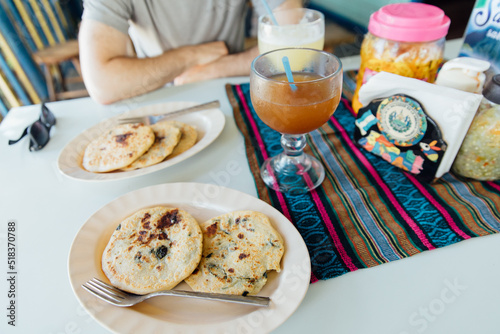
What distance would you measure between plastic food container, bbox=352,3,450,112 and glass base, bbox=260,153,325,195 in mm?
321

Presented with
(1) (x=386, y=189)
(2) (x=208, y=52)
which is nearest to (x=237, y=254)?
(1) (x=386, y=189)

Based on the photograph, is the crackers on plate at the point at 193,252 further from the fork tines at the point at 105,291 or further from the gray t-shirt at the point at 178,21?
the gray t-shirt at the point at 178,21

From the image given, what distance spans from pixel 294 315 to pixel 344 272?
5.3 inches

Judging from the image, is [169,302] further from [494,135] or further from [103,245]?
[494,135]

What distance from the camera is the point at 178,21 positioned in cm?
161

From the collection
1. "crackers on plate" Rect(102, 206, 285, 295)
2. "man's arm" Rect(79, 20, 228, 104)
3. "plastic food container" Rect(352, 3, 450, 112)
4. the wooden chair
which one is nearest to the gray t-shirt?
"man's arm" Rect(79, 20, 228, 104)

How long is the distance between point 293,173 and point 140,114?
59cm

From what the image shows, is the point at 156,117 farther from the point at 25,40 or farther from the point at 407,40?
the point at 25,40

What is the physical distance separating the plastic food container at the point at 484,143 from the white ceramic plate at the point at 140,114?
67cm

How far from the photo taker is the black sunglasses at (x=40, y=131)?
1011 mm

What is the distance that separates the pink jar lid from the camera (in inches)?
32.6

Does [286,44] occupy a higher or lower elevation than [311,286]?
higher

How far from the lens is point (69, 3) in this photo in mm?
3529

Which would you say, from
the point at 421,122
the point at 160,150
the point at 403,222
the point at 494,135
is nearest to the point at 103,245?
the point at 160,150
